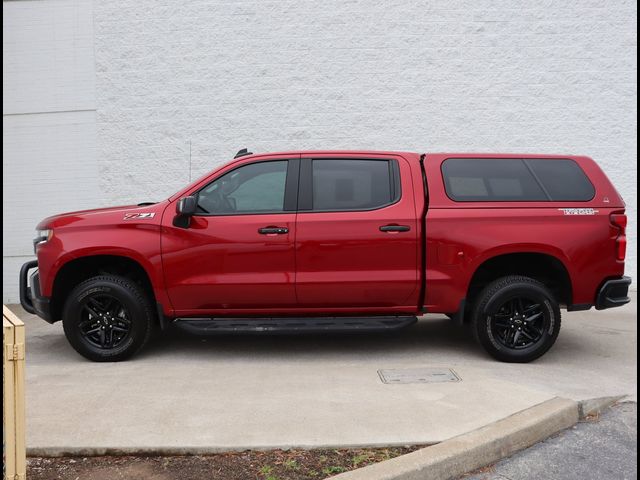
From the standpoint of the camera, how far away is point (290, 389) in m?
4.59

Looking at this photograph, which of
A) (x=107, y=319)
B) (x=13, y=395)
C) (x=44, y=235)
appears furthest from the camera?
(x=44, y=235)

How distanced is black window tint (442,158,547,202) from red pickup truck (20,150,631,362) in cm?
1

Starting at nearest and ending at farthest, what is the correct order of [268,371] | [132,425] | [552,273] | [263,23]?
1. [132,425]
2. [268,371]
3. [552,273]
4. [263,23]

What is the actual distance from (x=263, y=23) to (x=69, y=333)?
18.9 feet

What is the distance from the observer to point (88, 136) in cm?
914

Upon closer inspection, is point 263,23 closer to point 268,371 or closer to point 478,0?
point 478,0

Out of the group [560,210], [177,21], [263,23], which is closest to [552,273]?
[560,210]

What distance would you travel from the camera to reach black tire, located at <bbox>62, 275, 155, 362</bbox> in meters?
5.39

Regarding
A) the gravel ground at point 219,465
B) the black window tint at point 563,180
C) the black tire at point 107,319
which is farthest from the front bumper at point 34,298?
the black window tint at point 563,180

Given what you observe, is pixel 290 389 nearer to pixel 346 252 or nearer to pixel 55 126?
pixel 346 252

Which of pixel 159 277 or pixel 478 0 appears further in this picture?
pixel 478 0

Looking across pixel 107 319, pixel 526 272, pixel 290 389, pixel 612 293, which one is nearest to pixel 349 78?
pixel 526 272

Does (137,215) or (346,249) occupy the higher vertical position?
(137,215)

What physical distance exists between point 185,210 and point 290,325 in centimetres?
141
